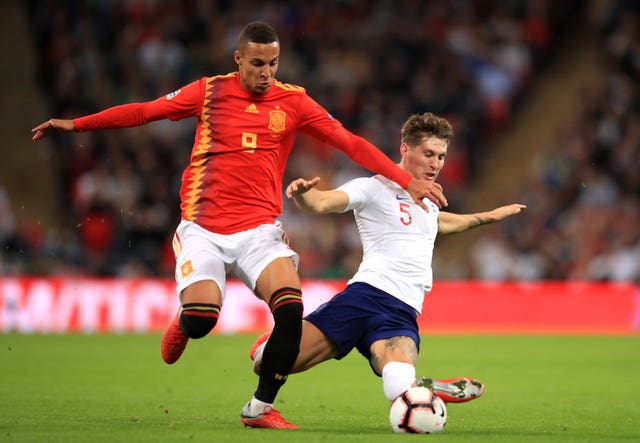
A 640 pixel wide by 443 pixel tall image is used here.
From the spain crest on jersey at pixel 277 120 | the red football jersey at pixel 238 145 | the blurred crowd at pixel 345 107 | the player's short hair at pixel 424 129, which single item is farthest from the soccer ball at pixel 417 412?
the blurred crowd at pixel 345 107

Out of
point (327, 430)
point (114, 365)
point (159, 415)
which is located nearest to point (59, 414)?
point (159, 415)

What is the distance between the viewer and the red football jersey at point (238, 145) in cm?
713

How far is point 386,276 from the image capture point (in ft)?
23.7

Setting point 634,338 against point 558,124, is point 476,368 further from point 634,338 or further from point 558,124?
point 558,124

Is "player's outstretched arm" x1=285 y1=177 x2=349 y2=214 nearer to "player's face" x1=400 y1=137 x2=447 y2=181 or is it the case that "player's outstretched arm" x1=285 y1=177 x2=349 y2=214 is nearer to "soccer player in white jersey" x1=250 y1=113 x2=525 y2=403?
"soccer player in white jersey" x1=250 y1=113 x2=525 y2=403

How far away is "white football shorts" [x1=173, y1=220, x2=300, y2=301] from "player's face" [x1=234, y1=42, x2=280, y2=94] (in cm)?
85

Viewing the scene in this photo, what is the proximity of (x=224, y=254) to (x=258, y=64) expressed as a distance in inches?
45.2

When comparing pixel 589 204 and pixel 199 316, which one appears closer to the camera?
pixel 199 316

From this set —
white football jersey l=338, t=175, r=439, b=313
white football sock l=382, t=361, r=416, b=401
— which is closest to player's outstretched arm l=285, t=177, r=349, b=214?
white football jersey l=338, t=175, r=439, b=313

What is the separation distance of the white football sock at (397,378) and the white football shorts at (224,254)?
95cm

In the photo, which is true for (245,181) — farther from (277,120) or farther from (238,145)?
(277,120)

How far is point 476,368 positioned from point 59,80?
1046 cm

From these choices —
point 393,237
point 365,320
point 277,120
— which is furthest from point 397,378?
point 277,120

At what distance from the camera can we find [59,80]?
1953cm
